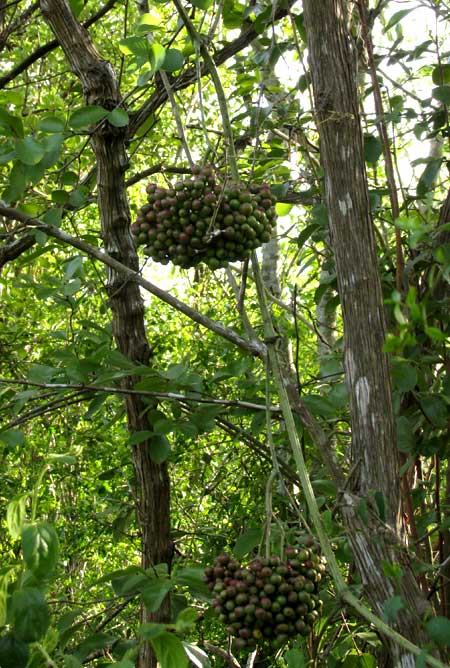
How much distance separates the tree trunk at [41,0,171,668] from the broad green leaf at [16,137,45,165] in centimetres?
41

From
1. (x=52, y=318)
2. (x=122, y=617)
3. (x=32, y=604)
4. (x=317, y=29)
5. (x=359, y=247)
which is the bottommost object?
(x=122, y=617)

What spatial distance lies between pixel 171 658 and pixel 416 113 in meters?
1.34

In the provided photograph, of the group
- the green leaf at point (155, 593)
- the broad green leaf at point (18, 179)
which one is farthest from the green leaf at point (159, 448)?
the broad green leaf at point (18, 179)

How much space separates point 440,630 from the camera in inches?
42.4

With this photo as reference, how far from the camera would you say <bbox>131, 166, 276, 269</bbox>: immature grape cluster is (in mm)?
1365

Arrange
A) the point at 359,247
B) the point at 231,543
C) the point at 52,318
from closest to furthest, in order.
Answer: the point at 359,247 → the point at 231,543 → the point at 52,318

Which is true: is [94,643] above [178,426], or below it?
below

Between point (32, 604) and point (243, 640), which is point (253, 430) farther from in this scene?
point (32, 604)

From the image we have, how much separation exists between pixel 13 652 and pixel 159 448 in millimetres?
904

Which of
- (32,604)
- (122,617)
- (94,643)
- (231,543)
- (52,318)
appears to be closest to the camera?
(32,604)

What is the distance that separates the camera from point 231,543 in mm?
3059

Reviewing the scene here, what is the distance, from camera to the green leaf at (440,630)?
42.2 inches

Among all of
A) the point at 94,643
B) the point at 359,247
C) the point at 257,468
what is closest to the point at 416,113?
the point at 359,247

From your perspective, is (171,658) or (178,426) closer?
(171,658)
